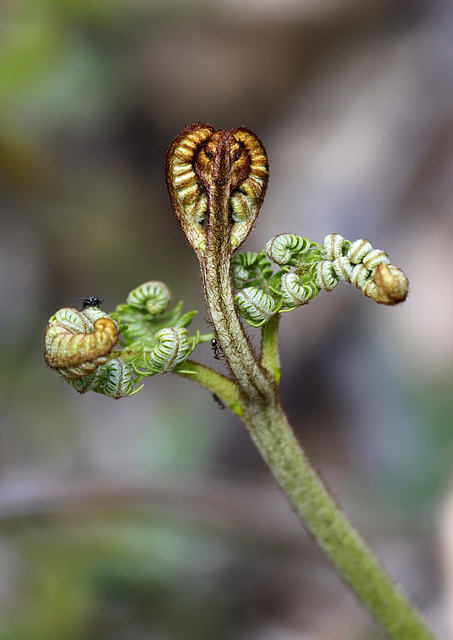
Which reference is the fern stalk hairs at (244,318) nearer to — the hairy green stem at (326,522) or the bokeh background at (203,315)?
the hairy green stem at (326,522)

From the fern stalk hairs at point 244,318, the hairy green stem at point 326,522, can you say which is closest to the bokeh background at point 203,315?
the hairy green stem at point 326,522

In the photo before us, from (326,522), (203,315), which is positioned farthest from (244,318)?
(203,315)

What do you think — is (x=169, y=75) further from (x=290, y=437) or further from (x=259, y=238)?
(x=290, y=437)

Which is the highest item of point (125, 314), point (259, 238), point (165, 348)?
point (259, 238)

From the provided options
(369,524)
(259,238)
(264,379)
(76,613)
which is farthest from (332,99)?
(264,379)

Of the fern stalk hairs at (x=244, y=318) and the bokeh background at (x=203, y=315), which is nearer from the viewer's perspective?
the fern stalk hairs at (x=244, y=318)

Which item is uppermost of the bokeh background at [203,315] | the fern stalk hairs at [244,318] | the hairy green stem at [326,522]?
the bokeh background at [203,315]
